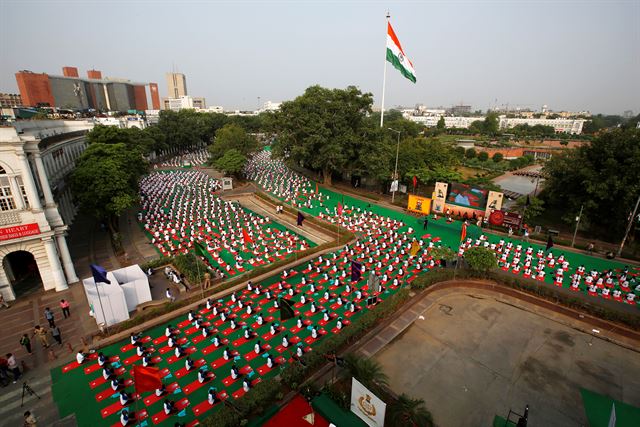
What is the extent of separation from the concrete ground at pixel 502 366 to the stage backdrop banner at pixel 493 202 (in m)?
13.5

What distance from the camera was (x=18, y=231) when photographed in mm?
16281

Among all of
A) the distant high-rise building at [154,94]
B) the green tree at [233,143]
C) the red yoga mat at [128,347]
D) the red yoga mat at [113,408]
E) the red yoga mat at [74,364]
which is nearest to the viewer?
the red yoga mat at [113,408]

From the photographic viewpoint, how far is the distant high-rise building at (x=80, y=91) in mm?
100312

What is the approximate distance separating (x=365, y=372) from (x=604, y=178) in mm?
23936

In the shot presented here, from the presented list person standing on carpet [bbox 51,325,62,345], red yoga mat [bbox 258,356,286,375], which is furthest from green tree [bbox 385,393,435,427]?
person standing on carpet [bbox 51,325,62,345]

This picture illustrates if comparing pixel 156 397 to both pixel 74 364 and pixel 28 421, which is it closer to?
pixel 28 421

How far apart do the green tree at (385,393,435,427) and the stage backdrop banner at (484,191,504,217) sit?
22.5m

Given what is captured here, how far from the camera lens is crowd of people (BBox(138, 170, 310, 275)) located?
75.6ft

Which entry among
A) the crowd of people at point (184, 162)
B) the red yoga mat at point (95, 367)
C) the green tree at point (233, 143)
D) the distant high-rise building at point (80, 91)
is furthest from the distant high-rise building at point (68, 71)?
the red yoga mat at point (95, 367)

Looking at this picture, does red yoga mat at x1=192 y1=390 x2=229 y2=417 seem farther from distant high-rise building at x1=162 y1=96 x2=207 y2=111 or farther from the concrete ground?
Answer: distant high-rise building at x1=162 y1=96 x2=207 y2=111

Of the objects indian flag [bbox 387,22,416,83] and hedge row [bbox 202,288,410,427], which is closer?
hedge row [bbox 202,288,410,427]

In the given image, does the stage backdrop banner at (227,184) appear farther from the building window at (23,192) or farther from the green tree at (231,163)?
the building window at (23,192)

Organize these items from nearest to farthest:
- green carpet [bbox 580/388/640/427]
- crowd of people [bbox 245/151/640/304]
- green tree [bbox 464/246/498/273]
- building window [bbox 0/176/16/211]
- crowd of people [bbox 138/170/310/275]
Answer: green carpet [bbox 580/388/640/427] < building window [bbox 0/176/16/211] < green tree [bbox 464/246/498/273] < crowd of people [bbox 245/151/640/304] < crowd of people [bbox 138/170/310/275]

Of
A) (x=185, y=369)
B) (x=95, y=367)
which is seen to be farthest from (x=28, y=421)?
(x=185, y=369)
